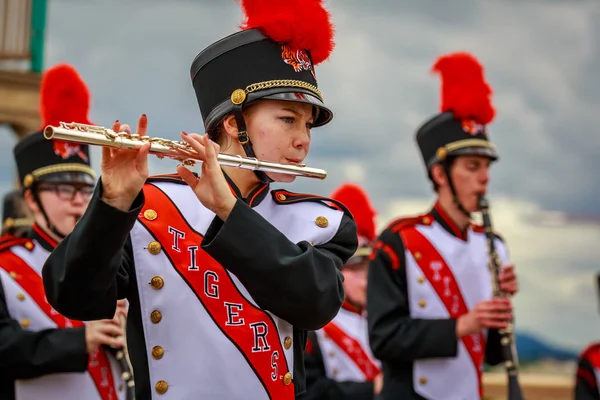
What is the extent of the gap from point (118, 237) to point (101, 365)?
2273 mm

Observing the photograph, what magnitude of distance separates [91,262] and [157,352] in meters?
0.40

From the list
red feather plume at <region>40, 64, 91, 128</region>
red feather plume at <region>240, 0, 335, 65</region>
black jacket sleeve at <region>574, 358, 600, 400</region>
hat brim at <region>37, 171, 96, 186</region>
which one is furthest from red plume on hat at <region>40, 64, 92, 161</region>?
black jacket sleeve at <region>574, 358, 600, 400</region>

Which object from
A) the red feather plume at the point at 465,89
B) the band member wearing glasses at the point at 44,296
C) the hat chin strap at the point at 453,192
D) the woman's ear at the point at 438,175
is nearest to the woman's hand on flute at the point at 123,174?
the band member wearing glasses at the point at 44,296

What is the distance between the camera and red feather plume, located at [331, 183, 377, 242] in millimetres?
8148

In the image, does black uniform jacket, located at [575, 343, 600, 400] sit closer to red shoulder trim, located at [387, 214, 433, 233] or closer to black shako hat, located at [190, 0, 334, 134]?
red shoulder trim, located at [387, 214, 433, 233]

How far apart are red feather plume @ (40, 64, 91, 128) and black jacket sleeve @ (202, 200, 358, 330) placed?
252 cm

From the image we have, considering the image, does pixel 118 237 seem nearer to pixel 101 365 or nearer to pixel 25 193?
pixel 101 365

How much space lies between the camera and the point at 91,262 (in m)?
2.69

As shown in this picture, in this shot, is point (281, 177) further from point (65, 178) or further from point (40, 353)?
→ point (65, 178)

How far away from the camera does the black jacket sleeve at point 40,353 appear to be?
448cm

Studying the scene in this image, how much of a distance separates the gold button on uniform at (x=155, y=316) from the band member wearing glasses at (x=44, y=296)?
5.37 ft

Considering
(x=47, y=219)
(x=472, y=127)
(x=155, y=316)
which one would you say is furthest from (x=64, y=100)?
(x=472, y=127)

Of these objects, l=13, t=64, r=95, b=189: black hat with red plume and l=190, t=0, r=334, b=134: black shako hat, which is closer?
l=190, t=0, r=334, b=134: black shako hat

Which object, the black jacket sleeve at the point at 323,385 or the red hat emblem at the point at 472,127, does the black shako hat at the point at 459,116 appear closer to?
the red hat emblem at the point at 472,127
